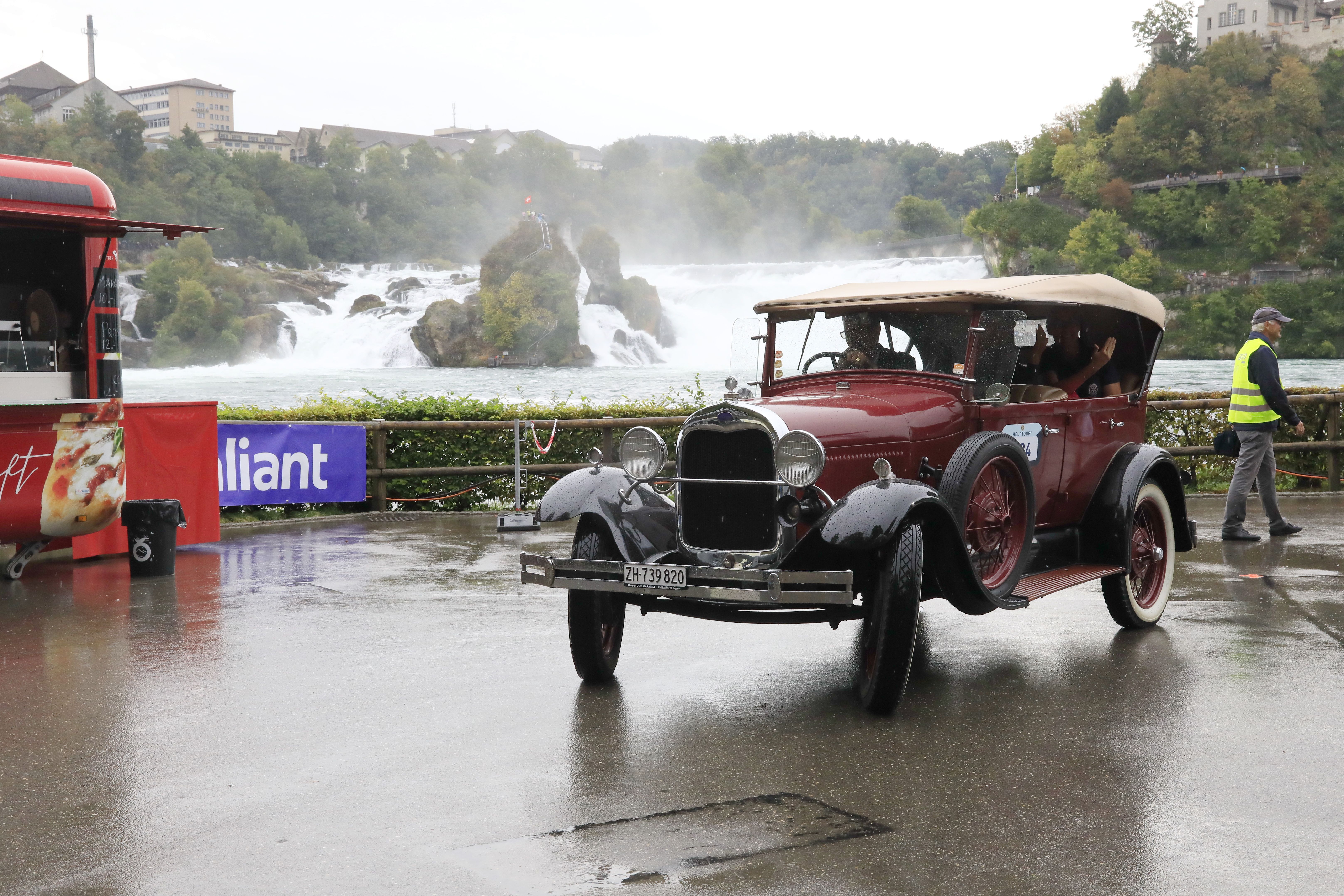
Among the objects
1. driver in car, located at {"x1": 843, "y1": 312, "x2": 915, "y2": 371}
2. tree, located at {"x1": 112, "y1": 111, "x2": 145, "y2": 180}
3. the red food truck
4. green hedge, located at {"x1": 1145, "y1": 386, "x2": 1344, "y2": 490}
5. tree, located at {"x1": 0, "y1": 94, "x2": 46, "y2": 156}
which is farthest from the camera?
tree, located at {"x1": 0, "y1": 94, "x2": 46, "y2": 156}

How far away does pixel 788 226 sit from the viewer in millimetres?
144250

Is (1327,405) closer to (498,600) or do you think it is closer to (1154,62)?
(498,600)

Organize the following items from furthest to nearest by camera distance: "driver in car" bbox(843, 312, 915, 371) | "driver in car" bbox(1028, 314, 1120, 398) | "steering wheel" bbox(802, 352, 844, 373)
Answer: "driver in car" bbox(1028, 314, 1120, 398)
"steering wheel" bbox(802, 352, 844, 373)
"driver in car" bbox(843, 312, 915, 371)

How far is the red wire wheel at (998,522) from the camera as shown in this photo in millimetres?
6711

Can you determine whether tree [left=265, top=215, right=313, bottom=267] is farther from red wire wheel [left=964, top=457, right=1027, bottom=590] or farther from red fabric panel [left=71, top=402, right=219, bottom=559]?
red wire wheel [left=964, top=457, right=1027, bottom=590]

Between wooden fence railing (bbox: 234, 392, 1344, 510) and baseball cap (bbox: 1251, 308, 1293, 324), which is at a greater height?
baseball cap (bbox: 1251, 308, 1293, 324)

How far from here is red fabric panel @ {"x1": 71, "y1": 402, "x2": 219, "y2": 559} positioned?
11195mm

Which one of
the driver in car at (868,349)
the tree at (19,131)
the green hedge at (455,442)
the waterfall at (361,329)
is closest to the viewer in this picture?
the driver in car at (868,349)

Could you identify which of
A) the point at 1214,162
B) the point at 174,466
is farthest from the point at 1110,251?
the point at 174,466

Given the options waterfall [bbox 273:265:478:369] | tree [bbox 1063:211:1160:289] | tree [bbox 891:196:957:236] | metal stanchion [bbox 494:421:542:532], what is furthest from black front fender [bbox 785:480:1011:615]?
tree [bbox 891:196:957:236]

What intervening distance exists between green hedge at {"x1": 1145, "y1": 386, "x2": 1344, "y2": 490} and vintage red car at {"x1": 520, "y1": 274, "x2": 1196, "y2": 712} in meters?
7.65

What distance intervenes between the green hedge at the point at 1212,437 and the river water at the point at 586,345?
54.9m

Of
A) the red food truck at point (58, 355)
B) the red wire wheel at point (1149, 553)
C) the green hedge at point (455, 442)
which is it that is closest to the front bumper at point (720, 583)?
the red wire wheel at point (1149, 553)

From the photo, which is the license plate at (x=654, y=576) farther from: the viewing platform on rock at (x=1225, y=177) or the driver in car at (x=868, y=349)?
the viewing platform on rock at (x=1225, y=177)
